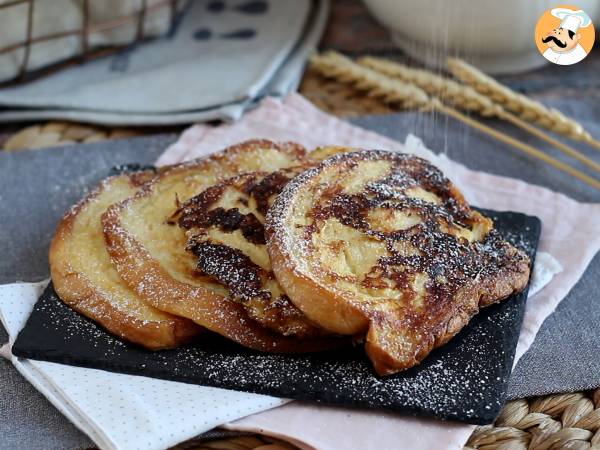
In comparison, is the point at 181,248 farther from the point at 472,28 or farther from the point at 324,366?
the point at 472,28

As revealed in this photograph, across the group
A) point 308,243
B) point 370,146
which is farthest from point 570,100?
point 308,243

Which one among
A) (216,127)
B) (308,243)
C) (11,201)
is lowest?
(11,201)

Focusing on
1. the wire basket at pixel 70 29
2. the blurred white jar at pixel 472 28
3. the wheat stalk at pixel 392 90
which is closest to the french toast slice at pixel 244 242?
the wheat stalk at pixel 392 90

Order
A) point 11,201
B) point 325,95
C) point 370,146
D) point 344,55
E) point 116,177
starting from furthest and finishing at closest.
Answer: point 344,55
point 325,95
point 370,146
point 11,201
point 116,177

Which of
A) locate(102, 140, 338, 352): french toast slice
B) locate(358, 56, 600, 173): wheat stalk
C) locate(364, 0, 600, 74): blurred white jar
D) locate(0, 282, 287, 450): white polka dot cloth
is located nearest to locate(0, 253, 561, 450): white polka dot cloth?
locate(0, 282, 287, 450): white polka dot cloth

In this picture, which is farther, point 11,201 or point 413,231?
point 11,201

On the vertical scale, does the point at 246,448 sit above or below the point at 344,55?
below

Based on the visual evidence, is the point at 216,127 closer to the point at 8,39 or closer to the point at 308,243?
the point at 8,39

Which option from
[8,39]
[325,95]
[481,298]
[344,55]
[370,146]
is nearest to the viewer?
[481,298]
